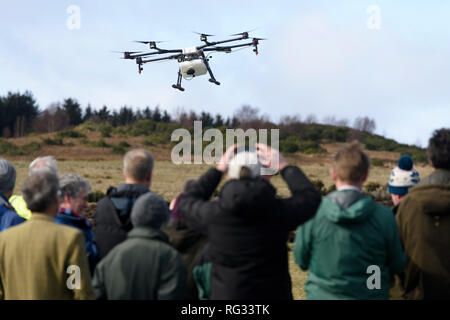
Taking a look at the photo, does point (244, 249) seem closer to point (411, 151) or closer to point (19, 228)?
point (19, 228)

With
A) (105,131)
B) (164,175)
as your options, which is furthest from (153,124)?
(164,175)

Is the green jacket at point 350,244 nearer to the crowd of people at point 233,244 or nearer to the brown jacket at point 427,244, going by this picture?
the crowd of people at point 233,244

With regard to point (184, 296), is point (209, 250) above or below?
above

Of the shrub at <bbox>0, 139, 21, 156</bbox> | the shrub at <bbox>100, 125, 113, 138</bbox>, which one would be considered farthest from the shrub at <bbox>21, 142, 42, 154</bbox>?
the shrub at <bbox>100, 125, 113, 138</bbox>

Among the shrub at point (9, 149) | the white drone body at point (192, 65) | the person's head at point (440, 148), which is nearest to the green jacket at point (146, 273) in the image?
the person's head at point (440, 148)

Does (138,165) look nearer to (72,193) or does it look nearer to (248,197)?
(72,193)
